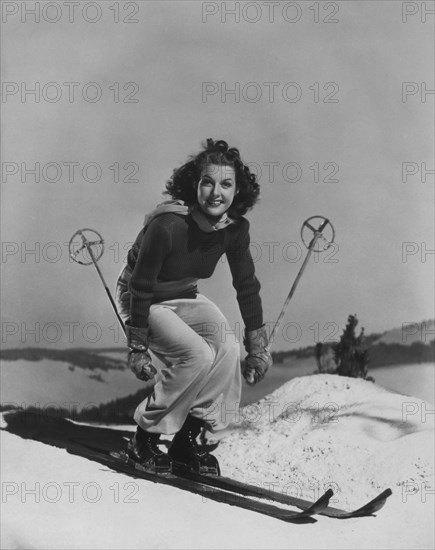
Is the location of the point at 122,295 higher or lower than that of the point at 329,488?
higher

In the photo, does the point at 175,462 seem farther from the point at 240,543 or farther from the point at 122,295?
the point at 122,295

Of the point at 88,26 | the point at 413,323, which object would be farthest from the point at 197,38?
the point at 413,323

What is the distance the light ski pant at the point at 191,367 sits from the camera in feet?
13.1

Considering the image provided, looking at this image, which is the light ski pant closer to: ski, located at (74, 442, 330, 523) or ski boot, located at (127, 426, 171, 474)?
ski boot, located at (127, 426, 171, 474)

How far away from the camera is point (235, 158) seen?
160 inches

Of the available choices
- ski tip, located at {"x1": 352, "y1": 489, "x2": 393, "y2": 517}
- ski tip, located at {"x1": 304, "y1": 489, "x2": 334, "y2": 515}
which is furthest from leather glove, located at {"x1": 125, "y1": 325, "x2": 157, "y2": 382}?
ski tip, located at {"x1": 352, "y1": 489, "x2": 393, "y2": 517}

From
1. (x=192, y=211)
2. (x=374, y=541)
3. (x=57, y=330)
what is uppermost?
(x=192, y=211)

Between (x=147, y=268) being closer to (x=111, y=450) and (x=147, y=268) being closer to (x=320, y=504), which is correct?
(x=111, y=450)

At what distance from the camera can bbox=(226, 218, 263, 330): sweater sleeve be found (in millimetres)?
4117

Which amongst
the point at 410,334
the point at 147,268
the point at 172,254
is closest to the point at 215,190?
the point at 172,254

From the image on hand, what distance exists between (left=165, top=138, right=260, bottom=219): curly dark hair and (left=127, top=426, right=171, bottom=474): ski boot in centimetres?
93

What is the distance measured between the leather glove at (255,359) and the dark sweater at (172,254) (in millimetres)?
294

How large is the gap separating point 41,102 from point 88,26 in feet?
1.26

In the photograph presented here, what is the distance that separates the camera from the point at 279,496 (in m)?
4.03
